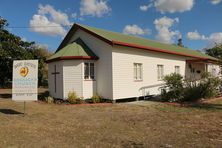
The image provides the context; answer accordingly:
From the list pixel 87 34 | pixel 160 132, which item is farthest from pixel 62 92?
pixel 160 132

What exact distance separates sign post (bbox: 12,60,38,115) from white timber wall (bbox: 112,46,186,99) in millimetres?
5293

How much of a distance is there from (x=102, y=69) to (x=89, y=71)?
0.88 m

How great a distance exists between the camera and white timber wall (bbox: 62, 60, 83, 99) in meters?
14.7

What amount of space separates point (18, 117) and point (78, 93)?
5187 millimetres

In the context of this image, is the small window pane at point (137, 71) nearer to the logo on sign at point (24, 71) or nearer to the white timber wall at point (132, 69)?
the white timber wall at point (132, 69)

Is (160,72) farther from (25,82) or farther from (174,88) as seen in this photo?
(25,82)

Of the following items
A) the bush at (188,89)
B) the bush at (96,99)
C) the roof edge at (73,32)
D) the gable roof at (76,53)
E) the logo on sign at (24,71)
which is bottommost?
the bush at (96,99)

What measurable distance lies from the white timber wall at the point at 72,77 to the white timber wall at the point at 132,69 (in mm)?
2139

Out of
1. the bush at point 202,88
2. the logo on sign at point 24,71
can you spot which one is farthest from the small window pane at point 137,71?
the logo on sign at point 24,71

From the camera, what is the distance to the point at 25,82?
10672 mm

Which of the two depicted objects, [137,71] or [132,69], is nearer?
[132,69]

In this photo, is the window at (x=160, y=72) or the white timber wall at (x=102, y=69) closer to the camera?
the white timber wall at (x=102, y=69)

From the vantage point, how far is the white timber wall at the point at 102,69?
14555mm

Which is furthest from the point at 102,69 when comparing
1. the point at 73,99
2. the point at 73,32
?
the point at 73,32
